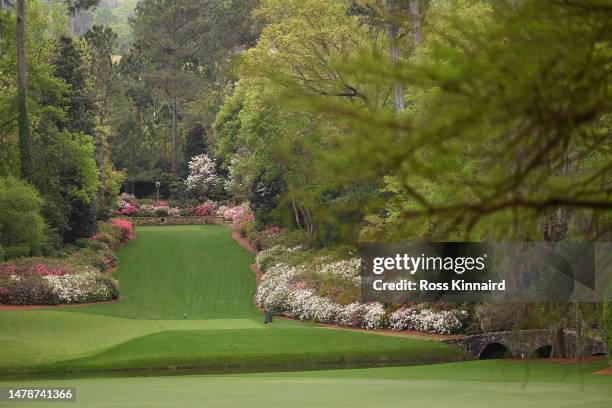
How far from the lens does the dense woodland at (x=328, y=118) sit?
4328 mm

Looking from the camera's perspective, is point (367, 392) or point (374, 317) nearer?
point (367, 392)

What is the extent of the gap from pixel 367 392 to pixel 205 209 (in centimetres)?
5284

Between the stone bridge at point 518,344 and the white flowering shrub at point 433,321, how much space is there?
1.58m

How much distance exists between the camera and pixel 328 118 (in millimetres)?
4828

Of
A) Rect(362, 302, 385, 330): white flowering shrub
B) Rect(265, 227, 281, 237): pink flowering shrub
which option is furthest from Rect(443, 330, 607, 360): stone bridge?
Rect(265, 227, 281, 237): pink flowering shrub

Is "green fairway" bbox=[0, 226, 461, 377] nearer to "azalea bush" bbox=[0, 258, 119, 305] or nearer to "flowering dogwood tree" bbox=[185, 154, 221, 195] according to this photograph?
"azalea bush" bbox=[0, 258, 119, 305]

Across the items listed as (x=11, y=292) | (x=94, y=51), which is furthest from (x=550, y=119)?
(x=94, y=51)

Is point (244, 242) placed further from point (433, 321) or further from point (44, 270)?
point (433, 321)

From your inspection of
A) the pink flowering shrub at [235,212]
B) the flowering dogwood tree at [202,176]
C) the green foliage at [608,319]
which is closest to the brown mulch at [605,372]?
the green foliage at [608,319]

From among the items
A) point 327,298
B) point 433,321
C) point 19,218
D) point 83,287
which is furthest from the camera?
point 83,287

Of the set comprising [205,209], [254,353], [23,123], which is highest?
[23,123]

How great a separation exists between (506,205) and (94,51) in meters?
59.4

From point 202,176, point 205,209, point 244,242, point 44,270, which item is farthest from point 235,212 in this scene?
point 44,270

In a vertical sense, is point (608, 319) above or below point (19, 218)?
below
